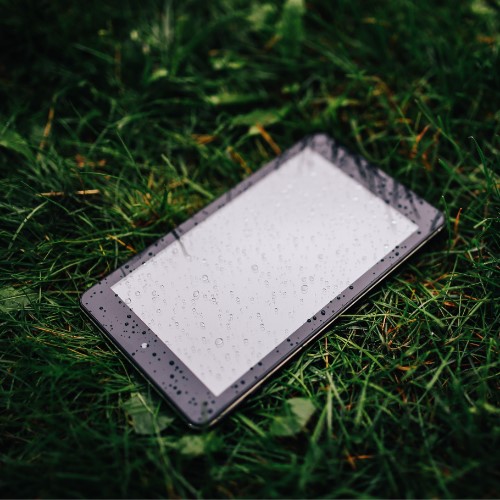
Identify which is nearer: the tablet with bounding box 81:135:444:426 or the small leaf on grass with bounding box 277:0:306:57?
the tablet with bounding box 81:135:444:426

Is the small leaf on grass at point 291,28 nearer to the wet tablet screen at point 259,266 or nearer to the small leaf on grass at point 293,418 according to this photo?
the wet tablet screen at point 259,266

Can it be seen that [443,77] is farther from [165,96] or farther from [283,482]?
[283,482]

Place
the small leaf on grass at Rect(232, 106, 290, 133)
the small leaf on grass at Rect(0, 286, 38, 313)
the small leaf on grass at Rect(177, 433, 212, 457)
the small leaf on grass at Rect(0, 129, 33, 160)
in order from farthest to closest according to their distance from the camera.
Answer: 1. the small leaf on grass at Rect(232, 106, 290, 133)
2. the small leaf on grass at Rect(0, 129, 33, 160)
3. the small leaf on grass at Rect(0, 286, 38, 313)
4. the small leaf on grass at Rect(177, 433, 212, 457)

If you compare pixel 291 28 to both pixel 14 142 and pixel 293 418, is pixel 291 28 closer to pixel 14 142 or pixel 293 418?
pixel 14 142

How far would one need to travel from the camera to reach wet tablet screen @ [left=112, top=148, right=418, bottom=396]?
1.20 meters

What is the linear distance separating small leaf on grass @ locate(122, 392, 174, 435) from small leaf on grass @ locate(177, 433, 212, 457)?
0.06 metres

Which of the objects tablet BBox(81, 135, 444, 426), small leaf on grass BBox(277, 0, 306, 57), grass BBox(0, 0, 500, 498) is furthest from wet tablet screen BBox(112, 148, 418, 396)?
small leaf on grass BBox(277, 0, 306, 57)

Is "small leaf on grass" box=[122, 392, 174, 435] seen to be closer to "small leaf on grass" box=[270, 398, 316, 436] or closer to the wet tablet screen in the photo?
the wet tablet screen

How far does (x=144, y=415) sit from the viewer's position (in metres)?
1.16

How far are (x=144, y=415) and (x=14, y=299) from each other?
450mm

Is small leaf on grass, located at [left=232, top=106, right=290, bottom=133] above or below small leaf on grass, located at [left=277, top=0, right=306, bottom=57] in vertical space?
below

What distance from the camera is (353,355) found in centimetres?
124

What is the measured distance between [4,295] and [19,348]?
14cm

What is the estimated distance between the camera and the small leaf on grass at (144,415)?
1143 millimetres
